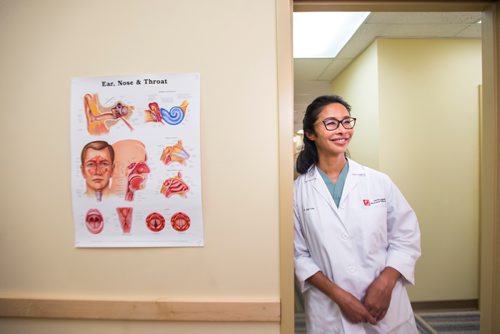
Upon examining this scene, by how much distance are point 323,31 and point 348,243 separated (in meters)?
2.33

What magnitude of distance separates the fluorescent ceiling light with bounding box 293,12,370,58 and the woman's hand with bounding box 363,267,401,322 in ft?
6.65

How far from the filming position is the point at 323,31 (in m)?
2.71

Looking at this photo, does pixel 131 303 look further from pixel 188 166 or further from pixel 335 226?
pixel 335 226

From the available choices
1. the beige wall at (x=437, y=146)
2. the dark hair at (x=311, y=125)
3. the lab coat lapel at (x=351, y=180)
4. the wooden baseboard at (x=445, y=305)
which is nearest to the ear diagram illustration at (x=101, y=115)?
the dark hair at (x=311, y=125)

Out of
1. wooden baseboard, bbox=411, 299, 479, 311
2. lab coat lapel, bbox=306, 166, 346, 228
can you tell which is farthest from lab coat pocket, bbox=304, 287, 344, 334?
wooden baseboard, bbox=411, 299, 479, 311

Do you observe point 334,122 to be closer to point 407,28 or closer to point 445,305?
point 407,28

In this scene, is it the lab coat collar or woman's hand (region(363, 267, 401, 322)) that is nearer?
woman's hand (region(363, 267, 401, 322))

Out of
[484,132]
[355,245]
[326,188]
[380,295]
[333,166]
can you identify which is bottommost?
[380,295]

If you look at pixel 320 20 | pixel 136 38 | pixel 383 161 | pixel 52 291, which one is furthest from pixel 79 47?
pixel 383 161

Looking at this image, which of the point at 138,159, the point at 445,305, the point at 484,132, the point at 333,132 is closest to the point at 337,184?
the point at 333,132

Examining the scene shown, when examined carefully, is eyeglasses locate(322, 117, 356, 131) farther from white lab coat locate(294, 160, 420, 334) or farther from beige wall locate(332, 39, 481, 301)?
beige wall locate(332, 39, 481, 301)

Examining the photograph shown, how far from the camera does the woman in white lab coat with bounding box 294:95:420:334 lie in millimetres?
1121

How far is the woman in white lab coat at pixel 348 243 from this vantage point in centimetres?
112

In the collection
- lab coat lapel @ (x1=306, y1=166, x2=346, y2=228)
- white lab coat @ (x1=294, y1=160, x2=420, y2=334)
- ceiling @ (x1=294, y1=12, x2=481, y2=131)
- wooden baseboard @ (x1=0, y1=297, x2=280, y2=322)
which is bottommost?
wooden baseboard @ (x1=0, y1=297, x2=280, y2=322)
